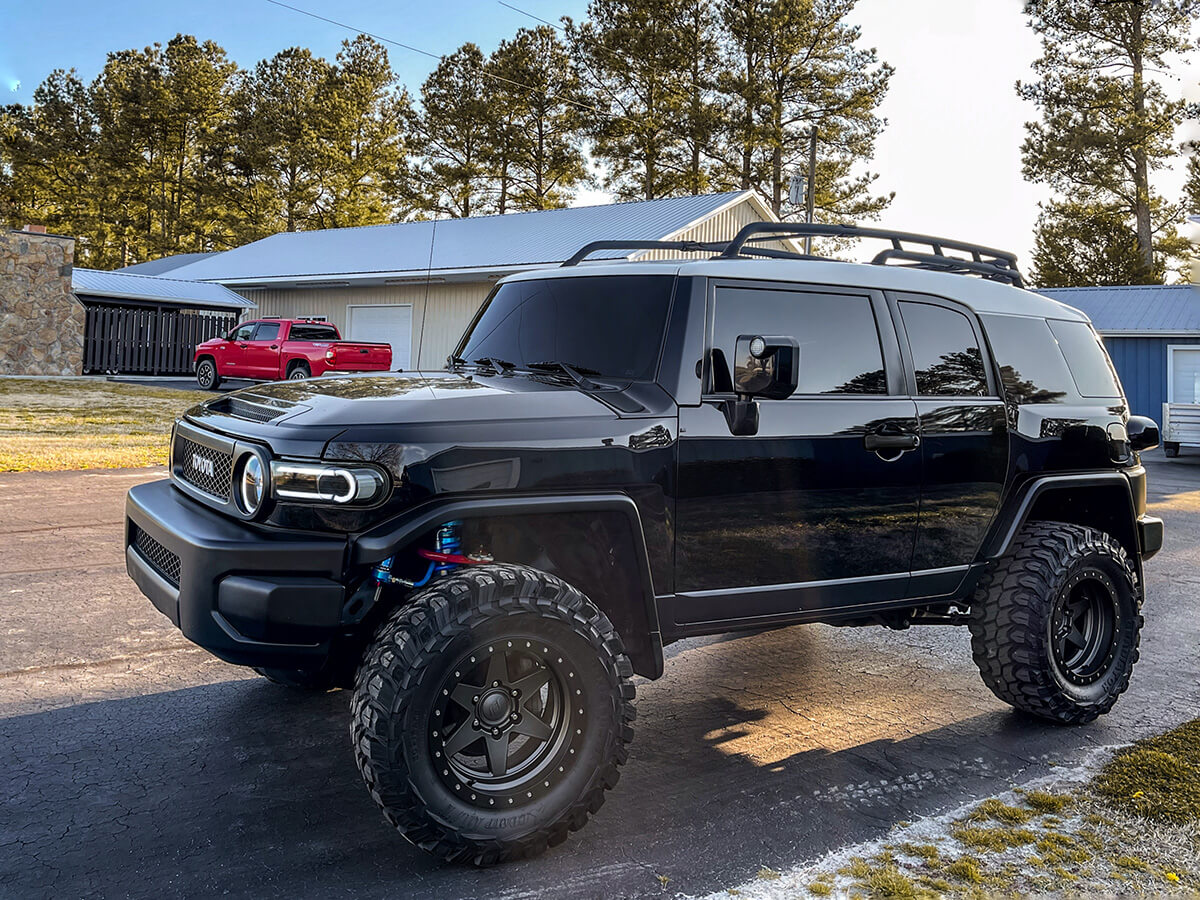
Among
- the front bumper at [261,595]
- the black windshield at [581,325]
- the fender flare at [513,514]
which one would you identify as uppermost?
the black windshield at [581,325]

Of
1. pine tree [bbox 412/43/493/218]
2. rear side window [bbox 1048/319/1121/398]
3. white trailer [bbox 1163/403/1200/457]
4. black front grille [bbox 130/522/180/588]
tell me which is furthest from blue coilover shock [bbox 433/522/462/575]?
pine tree [bbox 412/43/493/218]

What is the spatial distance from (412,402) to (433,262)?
1026 inches

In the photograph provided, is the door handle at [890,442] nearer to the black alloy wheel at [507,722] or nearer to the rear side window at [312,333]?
the black alloy wheel at [507,722]

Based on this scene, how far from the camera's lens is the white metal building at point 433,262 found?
93.2 ft

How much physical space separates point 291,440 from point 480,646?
3.01ft

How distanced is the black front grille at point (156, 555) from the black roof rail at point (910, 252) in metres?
2.58

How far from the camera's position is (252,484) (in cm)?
350

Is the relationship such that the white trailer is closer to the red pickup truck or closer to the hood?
the red pickup truck

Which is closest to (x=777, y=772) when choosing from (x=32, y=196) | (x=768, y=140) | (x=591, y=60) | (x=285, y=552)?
(x=285, y=552)

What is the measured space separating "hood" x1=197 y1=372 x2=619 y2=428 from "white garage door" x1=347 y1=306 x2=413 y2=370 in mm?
27686

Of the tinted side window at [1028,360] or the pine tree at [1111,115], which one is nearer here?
the tinted side window at [1028,360]

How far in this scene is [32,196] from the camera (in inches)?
2527

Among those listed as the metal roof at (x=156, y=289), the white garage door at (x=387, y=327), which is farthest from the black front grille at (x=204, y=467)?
the metal roof at (x=156, y=289)

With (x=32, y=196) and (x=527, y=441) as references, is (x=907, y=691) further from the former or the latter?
(x=32, y=196)
